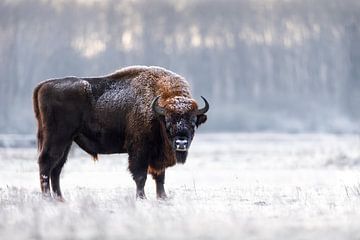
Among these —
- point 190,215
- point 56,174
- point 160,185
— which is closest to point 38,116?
point 56,174

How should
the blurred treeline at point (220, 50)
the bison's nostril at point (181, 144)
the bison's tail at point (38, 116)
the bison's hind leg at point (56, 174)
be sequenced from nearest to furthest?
the bison's nostril at point (181, 144), the bison's hind leg at point (56, 174), the bison's tail at point (38, 116), the blurred treeline at point (220, 50)

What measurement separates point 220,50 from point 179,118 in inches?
3656

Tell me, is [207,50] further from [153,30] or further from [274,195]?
[274,195]

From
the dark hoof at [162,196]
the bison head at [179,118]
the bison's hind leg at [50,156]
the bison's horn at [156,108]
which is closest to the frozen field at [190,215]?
the dark hoof at [162,196]

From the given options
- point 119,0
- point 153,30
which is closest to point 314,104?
point 153,30

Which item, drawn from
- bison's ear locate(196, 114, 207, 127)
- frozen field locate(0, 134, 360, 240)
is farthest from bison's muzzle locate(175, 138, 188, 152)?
frozen field locate(0, 134, 360, 240)

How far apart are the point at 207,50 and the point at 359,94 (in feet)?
70.4

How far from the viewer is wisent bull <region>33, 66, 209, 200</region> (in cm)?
1502

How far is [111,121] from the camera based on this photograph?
1542 centimetres

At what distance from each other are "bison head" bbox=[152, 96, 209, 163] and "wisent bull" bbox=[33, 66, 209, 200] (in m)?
0.15

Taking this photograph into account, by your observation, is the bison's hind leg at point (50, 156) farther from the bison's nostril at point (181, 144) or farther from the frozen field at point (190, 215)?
the bison's nostril at point (181, 144)

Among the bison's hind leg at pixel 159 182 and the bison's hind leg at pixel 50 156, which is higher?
the bison's hind leg at pixel 50 156

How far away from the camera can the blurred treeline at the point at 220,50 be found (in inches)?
3622

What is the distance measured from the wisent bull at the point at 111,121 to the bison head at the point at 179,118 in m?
0.15
